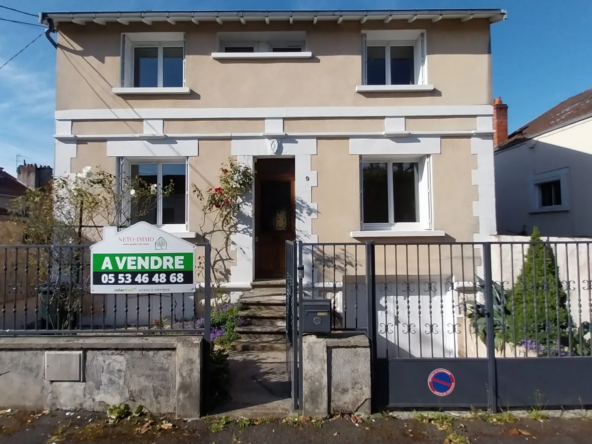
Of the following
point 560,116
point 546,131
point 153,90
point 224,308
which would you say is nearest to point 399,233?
point 224,308

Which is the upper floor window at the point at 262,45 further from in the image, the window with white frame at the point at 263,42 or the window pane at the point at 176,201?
the window pane at the point at 176,201

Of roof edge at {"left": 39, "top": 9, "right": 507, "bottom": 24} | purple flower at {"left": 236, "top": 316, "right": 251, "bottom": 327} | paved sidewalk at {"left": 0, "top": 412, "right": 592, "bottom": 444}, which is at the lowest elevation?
paved sidewalk at {"left": 0, "top": 412, "right": 592, "bottom": 444}

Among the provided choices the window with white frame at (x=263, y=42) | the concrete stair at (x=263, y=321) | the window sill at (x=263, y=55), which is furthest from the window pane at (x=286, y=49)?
the concrete stair at (x=263, y=321)

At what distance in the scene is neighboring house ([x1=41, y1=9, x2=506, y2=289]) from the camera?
22.7 ft

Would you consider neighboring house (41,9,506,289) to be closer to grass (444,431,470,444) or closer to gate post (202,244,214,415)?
gate post (202,244,214,415)

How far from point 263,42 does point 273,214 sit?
137 inches

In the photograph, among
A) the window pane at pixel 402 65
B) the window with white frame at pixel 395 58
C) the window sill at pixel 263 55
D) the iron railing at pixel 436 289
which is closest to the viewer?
the iron railing at pixel 436 289

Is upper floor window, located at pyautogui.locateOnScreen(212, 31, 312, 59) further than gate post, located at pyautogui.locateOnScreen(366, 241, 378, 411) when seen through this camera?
Yes

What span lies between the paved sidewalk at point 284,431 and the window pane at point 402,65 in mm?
6137

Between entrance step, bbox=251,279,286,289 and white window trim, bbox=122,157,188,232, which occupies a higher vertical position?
white window trim, bbox=122,157,188,232

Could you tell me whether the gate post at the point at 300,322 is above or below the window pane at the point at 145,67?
below

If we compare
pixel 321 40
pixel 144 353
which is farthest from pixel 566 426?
pixel 321 40

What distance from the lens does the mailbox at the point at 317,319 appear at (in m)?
3.87

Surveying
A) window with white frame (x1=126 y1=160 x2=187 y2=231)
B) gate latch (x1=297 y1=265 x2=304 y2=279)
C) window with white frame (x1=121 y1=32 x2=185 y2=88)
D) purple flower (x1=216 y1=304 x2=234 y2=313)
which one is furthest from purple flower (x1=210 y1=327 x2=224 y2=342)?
window with white frame (x1=121 y1=32 x2=185 y2=88)
